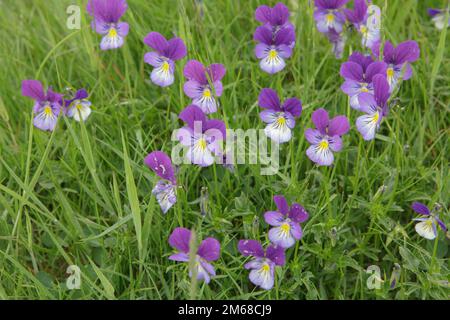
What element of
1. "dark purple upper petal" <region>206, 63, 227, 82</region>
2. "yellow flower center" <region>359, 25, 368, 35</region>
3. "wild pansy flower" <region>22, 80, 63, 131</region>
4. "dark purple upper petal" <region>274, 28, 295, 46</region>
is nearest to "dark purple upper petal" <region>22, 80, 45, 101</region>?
"wild pansy flower" <region>22, 80, 63, 131</region>

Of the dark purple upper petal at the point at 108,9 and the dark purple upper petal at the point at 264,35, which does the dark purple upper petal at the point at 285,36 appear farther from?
the dark purple upper petal at the point at 108,9

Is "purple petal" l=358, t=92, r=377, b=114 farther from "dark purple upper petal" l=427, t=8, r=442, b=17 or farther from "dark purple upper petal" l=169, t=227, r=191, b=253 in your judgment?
"dark purple upper petal" l=427, t=8, r=442, b=17

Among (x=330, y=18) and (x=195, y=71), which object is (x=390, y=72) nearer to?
(x=330, y=18)

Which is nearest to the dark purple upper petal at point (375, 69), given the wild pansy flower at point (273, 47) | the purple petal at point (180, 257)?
the wild pansy flower at point (273, 47)

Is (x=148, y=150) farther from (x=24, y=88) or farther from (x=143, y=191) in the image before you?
(x=24, y=88)

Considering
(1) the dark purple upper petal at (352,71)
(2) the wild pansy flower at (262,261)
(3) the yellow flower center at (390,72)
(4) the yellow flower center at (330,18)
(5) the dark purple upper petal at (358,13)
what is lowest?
(2) the wild pansy flower at (262,261)

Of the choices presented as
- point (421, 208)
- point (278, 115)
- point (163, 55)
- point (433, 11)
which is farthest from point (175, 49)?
point (433, 11)
